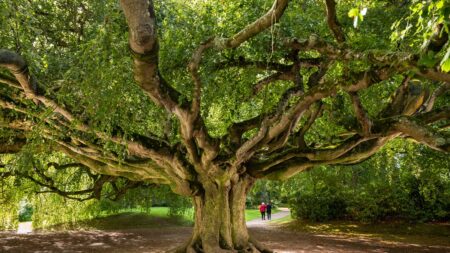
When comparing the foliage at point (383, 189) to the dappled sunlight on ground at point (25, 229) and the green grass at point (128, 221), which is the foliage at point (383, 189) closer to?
the green grass at point (128, 221)

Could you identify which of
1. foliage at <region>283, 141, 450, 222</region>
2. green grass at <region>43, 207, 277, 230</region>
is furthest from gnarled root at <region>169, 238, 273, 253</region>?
green grass at <region>43, 207, 277, 230</region>

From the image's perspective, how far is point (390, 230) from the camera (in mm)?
17594

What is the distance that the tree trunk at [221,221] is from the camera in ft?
32.1

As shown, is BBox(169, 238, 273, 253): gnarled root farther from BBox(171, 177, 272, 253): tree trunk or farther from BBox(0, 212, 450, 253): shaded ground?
BBox(0, 212, 450, 253): shaded ground

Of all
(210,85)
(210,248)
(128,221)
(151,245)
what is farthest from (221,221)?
(128,221)

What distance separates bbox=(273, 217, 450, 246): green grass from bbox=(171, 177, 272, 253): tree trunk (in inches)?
304

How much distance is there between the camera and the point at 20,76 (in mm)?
5992

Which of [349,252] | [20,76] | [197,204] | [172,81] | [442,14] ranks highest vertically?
[172,81]

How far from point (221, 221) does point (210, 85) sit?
4.33 meters

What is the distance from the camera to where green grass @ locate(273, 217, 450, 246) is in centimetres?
1512

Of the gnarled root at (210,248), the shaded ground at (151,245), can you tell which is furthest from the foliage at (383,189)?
the gnarled root at (210,248)

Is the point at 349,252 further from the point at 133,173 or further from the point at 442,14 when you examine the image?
the point at 442,14

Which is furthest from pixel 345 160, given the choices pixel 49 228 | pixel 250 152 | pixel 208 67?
pixel 49 228

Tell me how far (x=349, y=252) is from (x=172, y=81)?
7741 millimetres
